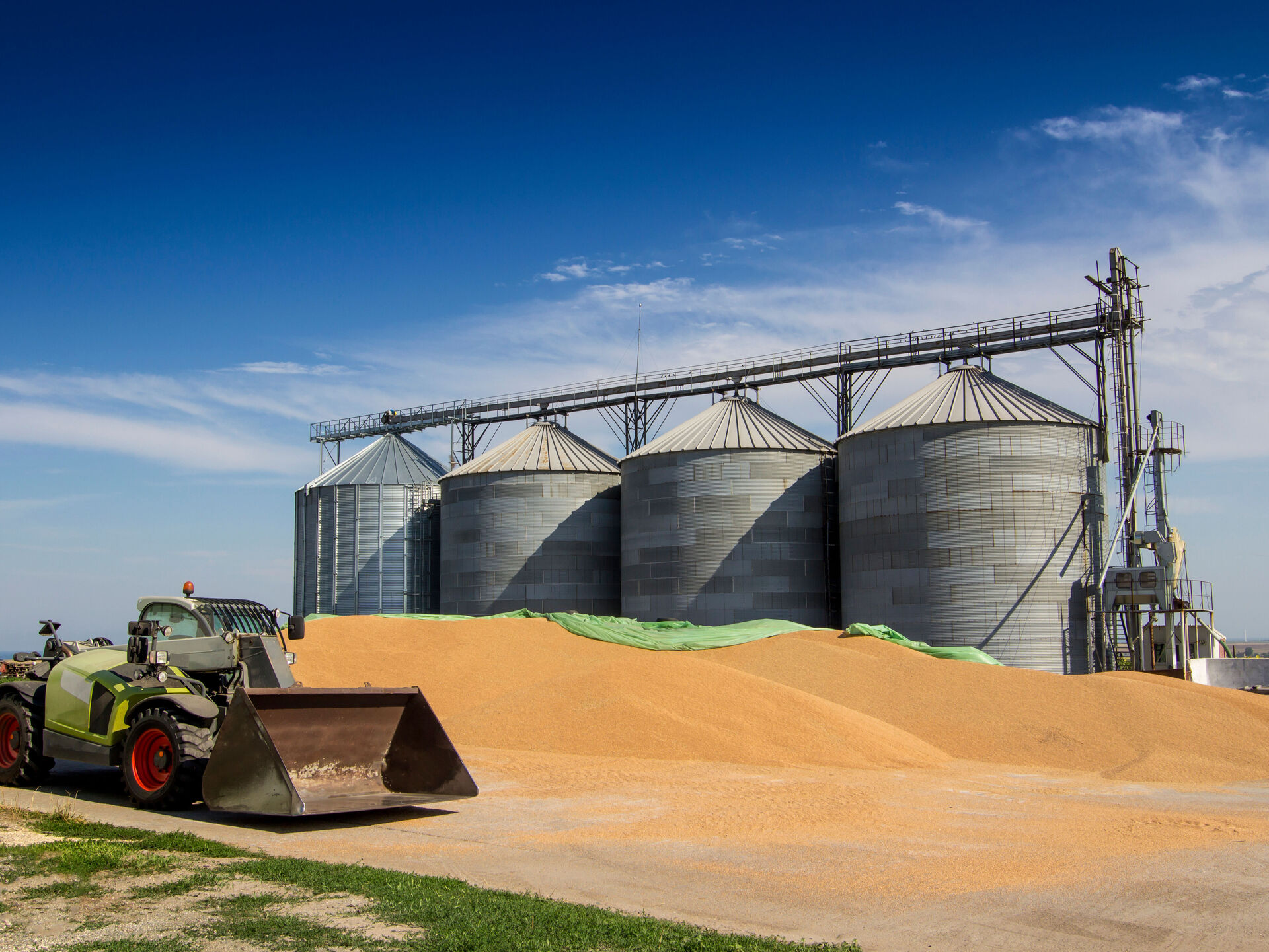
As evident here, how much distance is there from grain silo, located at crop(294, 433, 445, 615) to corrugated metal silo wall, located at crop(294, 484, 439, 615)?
0.03 metres

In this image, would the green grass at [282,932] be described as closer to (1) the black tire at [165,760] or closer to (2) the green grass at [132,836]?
(2) the green grass at [132,836]

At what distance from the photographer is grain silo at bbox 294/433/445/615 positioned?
176 ft

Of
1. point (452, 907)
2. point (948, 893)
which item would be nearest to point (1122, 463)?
point (948, 893)

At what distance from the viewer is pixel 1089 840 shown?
11594 millimetres

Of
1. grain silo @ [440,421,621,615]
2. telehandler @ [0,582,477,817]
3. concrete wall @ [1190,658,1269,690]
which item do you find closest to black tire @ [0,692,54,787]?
telehandler @ [0,582,477,817]

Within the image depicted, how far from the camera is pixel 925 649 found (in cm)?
2908

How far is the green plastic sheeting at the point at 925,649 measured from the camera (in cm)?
2861

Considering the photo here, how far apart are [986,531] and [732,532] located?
9272 millimetres

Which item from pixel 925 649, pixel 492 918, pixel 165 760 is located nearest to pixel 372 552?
pixel 925 649

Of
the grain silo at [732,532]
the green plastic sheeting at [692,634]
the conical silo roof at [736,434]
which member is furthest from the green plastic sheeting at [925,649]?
the conical silo roof at [736,434]

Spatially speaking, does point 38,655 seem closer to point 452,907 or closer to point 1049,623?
point 452,907

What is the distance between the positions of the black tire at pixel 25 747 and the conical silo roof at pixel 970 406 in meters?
28.4

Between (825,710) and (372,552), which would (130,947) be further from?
(372,552)

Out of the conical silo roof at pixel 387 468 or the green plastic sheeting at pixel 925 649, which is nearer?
the green plastic sheeting at pixel 925 649
